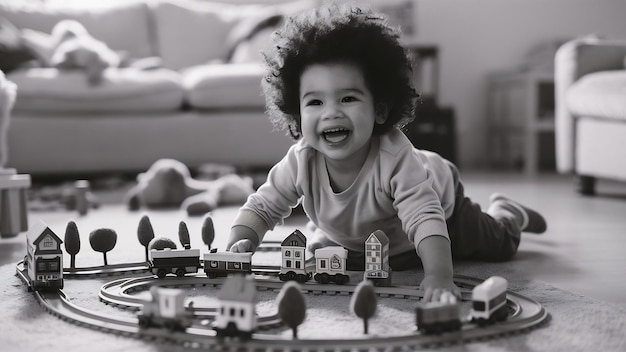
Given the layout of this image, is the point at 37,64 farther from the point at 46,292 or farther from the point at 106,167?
the point at 46,292

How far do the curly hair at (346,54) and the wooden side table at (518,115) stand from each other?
2.36 metres

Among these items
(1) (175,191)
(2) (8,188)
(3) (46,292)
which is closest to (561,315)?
(3) (46,292)

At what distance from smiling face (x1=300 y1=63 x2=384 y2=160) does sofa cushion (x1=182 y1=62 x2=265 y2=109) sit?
1.72m

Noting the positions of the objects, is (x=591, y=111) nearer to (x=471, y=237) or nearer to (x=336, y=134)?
(x=471, y=237)

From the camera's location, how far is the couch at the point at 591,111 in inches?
87.5

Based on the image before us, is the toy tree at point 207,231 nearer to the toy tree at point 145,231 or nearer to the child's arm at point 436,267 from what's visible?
the toy tree at point 145,231

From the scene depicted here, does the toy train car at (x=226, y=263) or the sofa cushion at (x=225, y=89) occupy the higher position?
the sofa cushion at (x=225, y=89)

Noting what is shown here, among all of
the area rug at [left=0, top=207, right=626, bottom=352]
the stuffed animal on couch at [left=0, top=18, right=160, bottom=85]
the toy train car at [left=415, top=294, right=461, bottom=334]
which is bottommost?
the area rug at [left=0, top=207, right=626, bottom=352]

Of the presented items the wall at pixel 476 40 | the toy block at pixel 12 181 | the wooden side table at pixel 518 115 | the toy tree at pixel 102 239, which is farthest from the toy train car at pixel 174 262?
the wall at pixel 476 40

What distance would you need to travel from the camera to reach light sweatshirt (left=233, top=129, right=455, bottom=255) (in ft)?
3.60

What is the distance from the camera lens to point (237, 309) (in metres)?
0.78

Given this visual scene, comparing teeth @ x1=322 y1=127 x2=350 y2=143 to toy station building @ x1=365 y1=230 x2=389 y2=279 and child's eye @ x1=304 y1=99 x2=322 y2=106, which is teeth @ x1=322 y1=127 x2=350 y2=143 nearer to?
child's eye @ x1=304 y1=99 x2=322 y2=106

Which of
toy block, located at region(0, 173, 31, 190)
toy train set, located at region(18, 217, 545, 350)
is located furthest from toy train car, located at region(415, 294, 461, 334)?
toy block, located at region(0, 173, 31, 190)

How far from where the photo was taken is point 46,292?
1040 millimetres
